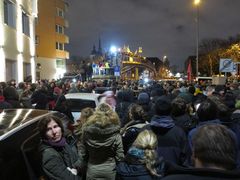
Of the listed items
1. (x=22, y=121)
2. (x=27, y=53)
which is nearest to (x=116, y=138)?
(x=22, y=121)

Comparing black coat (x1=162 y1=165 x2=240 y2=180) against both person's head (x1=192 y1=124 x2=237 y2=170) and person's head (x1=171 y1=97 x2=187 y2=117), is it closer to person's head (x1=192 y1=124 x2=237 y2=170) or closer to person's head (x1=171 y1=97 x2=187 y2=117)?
person's head (x1=192 y1=124 x2=237 y2=170)

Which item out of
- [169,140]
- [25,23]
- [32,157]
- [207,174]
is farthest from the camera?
[25,23]

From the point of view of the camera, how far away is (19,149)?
12.6 ft

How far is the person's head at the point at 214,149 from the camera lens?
249cm

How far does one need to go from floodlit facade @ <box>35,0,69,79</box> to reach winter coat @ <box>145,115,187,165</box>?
5768 cm

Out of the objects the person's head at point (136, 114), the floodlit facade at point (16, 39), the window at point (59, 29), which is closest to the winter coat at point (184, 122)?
the person's head at point (136, 114)

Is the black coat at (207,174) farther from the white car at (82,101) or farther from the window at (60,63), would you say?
the window at (60,63)

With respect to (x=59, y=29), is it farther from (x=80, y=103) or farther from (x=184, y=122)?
(x=184, y=122)

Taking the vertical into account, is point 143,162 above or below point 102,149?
below

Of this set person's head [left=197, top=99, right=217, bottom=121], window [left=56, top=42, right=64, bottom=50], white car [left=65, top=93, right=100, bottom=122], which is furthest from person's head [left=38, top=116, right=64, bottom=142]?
window [left=56, top=42, right=64, bottom=50]

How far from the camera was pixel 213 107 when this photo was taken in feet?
18.5

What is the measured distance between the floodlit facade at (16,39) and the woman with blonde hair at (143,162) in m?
18.0

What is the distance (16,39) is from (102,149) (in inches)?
862

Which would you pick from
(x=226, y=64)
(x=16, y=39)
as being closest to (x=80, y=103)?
(x=226, y=64)
